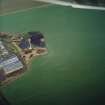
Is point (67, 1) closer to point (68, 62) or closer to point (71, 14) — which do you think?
point (71, 14)

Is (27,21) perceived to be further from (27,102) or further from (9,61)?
(27,102)

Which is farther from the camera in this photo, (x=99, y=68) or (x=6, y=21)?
(x=99, y=68)

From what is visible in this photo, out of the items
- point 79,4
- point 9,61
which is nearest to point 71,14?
point 79,4

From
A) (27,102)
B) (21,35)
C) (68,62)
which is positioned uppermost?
(21,35)

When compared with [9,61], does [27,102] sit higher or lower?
lower

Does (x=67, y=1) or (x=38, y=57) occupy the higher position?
(x=67, y=1)

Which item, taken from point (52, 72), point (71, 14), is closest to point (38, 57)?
point (52, 72)
